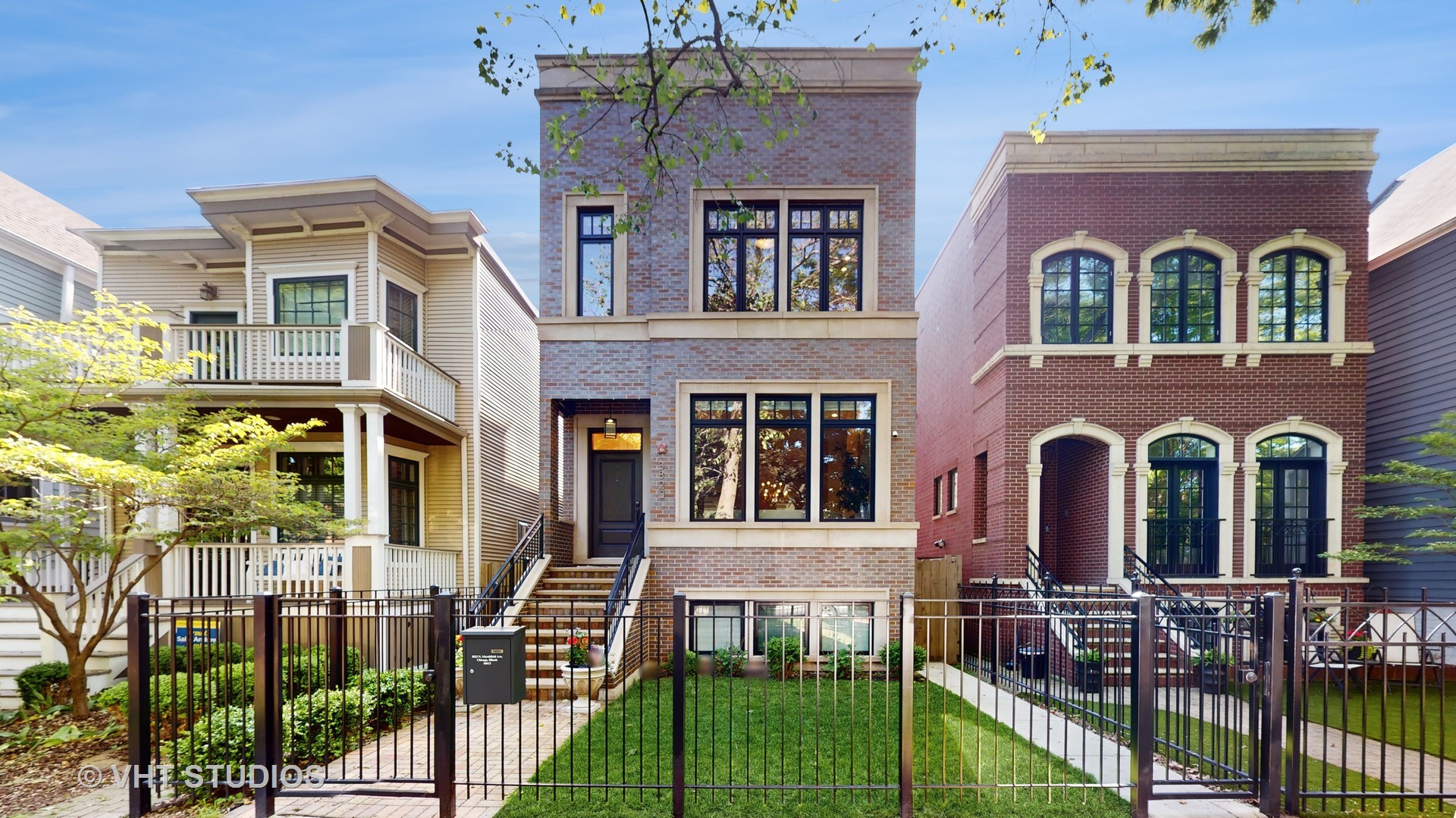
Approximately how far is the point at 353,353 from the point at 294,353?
3.61 ft

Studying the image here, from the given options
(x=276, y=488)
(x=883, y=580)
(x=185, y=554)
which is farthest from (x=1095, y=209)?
(x=185, y=554)

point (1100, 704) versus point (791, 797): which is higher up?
point (1100, 704)

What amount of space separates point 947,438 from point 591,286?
31.1 ft

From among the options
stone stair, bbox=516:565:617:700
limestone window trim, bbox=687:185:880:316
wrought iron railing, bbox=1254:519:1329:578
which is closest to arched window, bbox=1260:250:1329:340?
wrought iron railing, bbox=1254:519:1329:578

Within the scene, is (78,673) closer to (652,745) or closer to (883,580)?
(652,745)

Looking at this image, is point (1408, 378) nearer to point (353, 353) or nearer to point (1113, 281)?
point (1113, 281)

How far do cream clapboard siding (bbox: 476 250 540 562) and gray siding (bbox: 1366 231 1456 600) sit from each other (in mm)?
15966

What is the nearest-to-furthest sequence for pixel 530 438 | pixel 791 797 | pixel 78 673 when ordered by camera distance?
pixel 791 797
pixel 78 673
pixel 530 438

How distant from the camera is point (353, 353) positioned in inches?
457

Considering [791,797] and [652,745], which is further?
[652,745]

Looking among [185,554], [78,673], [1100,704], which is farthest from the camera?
[185,554]

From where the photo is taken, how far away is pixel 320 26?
10133 millimetres

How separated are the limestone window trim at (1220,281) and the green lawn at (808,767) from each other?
802 centimetres

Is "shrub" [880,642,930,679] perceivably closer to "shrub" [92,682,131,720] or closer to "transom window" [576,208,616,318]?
"transom window" [576,208,616,318]
